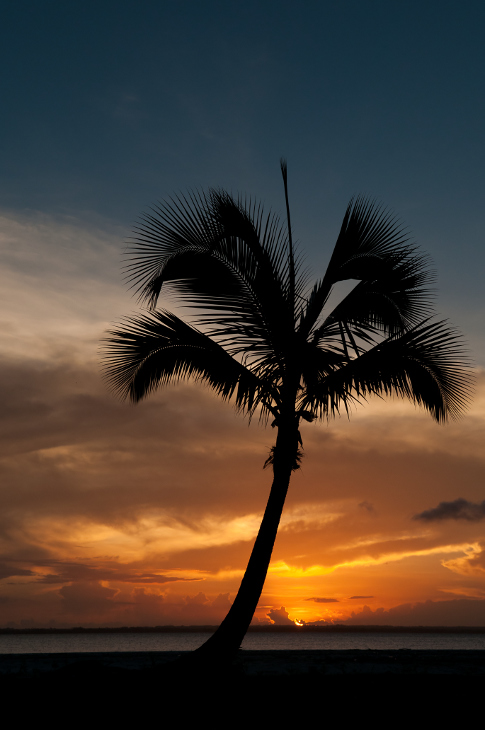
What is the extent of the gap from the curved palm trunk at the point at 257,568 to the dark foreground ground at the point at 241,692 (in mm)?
285

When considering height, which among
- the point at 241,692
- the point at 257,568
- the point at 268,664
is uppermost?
the point at 257,568

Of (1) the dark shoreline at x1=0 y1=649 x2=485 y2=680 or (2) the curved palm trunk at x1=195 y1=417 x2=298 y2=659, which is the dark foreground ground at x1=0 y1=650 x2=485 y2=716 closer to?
(1) the dark shoreline at x1=0 y1=649 x2=485 y2=680

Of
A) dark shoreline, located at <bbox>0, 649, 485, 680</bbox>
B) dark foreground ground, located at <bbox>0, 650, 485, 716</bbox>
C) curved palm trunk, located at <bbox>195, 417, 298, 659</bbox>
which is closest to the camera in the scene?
dark foreground ground, located at <bbox>0, 650, 485, 716</bbox>

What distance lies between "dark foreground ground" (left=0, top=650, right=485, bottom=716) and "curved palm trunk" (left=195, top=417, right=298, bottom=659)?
28 centimetres

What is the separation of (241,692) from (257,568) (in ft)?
4.66

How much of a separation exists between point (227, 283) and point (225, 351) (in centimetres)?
98

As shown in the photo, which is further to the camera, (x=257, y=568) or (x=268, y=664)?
(x=268, y=664)

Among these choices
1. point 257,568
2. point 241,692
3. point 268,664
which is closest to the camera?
point 241,692

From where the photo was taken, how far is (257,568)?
294 inches

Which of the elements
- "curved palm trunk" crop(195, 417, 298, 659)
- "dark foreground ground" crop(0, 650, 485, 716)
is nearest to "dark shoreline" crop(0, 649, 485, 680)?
"dark foreground ground" crop(0, 650, 485, 716)

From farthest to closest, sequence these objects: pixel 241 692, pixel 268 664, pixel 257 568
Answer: pixel 268 664 < pixel 257 568 < pixel 241 692

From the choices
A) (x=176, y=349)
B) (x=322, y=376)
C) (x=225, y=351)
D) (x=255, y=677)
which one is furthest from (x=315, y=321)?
(x=255, y=677)

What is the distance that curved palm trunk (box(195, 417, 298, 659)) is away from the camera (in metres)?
7.24

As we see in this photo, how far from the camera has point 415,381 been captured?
8.95m
